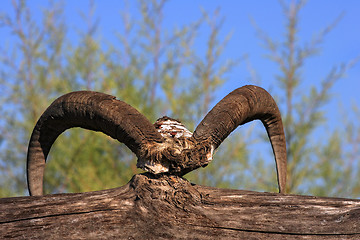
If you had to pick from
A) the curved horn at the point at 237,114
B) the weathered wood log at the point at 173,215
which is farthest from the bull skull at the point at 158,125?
the weathered wood log at the point at 173,215

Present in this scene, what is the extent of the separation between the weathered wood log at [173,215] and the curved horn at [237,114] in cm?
50

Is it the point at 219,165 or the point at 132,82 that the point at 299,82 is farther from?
the point at 132,82

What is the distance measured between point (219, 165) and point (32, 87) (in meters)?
6.23

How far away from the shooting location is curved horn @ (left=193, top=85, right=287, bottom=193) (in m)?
4.00

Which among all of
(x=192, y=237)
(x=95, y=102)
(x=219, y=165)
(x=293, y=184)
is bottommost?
(x=192, y=237)

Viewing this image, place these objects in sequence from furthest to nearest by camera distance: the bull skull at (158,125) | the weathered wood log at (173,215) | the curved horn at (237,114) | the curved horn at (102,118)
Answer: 1. the curved horn at (237,114)
2. the curved horn at (102,118)
3. the bull skull at (158,125)
4. the weathered wood log at (173,215)

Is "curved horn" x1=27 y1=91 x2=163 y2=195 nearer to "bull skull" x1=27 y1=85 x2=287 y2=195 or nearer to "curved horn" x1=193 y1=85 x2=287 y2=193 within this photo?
"bull skull" x1=27 y1=85 x2=287 y2=195

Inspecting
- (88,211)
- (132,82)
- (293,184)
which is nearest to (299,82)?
(293,184)

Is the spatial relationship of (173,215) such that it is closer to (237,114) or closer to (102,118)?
(102,118)

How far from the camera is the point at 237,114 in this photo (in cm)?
418

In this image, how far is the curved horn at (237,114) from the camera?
13.1 ft

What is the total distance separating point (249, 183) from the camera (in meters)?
13.0

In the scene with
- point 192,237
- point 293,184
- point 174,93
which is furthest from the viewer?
point 174,93

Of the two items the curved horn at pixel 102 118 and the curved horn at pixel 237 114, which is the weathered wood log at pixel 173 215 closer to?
the curved horn at pixel 102 118
